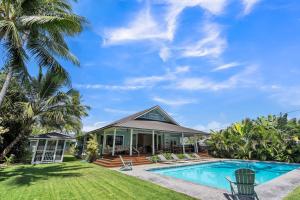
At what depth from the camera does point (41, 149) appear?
18.1m

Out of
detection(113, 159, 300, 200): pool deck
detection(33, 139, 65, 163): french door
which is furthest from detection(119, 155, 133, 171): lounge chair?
detection(33, 139, 65, 163): french door

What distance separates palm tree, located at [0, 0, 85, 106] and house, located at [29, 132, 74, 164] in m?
10.6

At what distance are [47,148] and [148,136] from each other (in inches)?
462

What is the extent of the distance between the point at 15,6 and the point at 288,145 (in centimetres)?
2534

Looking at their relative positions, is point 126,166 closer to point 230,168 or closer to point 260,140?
point 230,168

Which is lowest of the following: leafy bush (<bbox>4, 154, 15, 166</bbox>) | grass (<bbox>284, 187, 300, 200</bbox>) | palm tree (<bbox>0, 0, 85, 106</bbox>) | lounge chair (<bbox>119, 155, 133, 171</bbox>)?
grass (<bbox>284, 187, 300, 200</bbox>)

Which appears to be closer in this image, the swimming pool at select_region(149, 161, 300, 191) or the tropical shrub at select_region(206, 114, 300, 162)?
the swimming pool at select_region(149, 161, 300, 191)

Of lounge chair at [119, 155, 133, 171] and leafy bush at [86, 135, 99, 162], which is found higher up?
leafy bush at [86, 135, 99, 162]

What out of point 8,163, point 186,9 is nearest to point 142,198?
point 186,9

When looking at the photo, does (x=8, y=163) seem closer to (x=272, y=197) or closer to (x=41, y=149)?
(x=41, y=149)

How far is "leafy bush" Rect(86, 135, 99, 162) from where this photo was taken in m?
17.6

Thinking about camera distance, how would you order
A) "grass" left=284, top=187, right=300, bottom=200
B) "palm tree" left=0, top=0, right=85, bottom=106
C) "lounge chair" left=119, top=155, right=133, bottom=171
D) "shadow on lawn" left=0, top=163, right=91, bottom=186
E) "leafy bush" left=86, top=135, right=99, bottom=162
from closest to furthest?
Result: "grass" left=284, top=187, right=300, bottom=200
"palm tree" left=0, top=0, right=85, bottom=106
"shadow on lawn" left=0, top=163, right=91, bottom=186
"lounge chair" left=119, top=155, right=133, bottom=171
"leafy bush" left=86, top=135, right=99, bottom=162

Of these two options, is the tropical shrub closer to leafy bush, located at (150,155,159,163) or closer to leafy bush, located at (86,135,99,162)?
leafy bush, located at (150,155,159,163)

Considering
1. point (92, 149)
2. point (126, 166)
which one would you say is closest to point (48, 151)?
point (92, 149)
